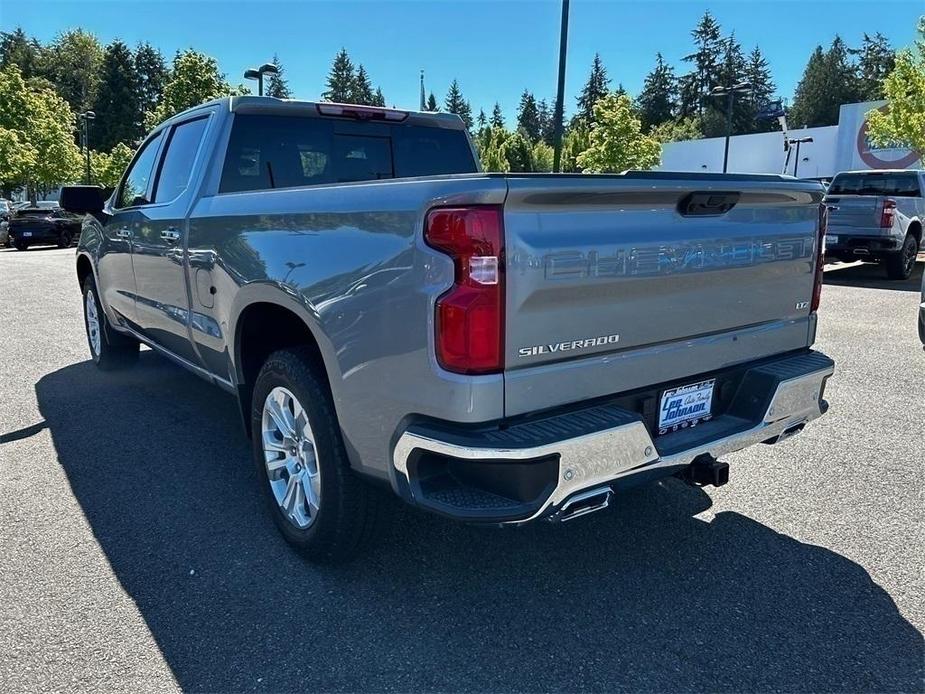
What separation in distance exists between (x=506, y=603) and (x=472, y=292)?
4.32 ft

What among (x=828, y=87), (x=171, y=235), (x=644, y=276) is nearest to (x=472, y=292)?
(x=644, y=276)

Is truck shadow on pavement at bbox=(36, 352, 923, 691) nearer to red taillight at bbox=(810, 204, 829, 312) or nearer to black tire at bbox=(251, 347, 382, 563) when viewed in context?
black tire at bbox=(251, 347, 382, 563)

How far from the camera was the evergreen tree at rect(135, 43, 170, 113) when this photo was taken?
76688 millimetres

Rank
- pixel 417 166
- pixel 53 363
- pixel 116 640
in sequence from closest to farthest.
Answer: pixel 116 640 < pixel 417 166 < pixel 53 363

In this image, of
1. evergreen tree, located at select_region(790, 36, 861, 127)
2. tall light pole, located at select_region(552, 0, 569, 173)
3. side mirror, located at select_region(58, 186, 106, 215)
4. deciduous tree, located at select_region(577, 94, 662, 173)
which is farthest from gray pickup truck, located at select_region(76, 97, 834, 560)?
evergreen tree, located at select_region(790, 36, 861, 127)

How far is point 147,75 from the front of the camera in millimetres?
78812

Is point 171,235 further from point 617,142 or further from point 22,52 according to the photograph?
point 22,52

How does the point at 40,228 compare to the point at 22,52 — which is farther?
the point at 22,52

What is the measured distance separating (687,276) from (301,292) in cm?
146

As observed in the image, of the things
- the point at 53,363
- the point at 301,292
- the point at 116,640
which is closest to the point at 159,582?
the point at 116,640

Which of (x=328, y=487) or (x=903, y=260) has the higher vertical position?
(x=328, y=487)

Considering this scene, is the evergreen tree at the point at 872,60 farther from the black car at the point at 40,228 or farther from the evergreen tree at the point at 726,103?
the black car at the point at 40,228

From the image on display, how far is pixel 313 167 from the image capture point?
4.19 metres

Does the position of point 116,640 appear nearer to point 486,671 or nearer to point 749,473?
point 486,671
